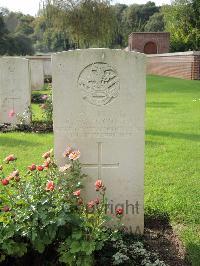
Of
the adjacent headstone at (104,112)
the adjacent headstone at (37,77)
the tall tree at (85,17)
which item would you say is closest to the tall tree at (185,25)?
the tall tree at (85,17)

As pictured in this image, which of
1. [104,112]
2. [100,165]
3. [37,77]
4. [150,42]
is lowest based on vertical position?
[100,165]

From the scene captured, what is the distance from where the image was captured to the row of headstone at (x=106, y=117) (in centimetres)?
371

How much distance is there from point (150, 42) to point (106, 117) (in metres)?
37.9

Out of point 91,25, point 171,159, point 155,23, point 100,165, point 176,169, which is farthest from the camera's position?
point 155,23

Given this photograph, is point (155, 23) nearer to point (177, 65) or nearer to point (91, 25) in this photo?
point (91, 25)

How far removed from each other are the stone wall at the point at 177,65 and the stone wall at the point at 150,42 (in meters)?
7.27

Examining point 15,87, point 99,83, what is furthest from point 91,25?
point 99,83

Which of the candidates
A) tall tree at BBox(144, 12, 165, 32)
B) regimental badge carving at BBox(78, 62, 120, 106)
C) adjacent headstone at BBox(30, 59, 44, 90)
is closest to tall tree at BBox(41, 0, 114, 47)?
adjacent headstone at BBox(30, 59, 44, 90)

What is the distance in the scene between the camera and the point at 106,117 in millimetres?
3799

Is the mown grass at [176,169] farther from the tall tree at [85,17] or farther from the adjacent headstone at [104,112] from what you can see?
the tall tree at [85,17]

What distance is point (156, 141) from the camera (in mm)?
7902

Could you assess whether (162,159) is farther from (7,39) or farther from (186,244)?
(7,39)

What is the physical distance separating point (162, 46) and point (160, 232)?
36853 millimetres

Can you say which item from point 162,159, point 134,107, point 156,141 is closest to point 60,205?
point 134,107
